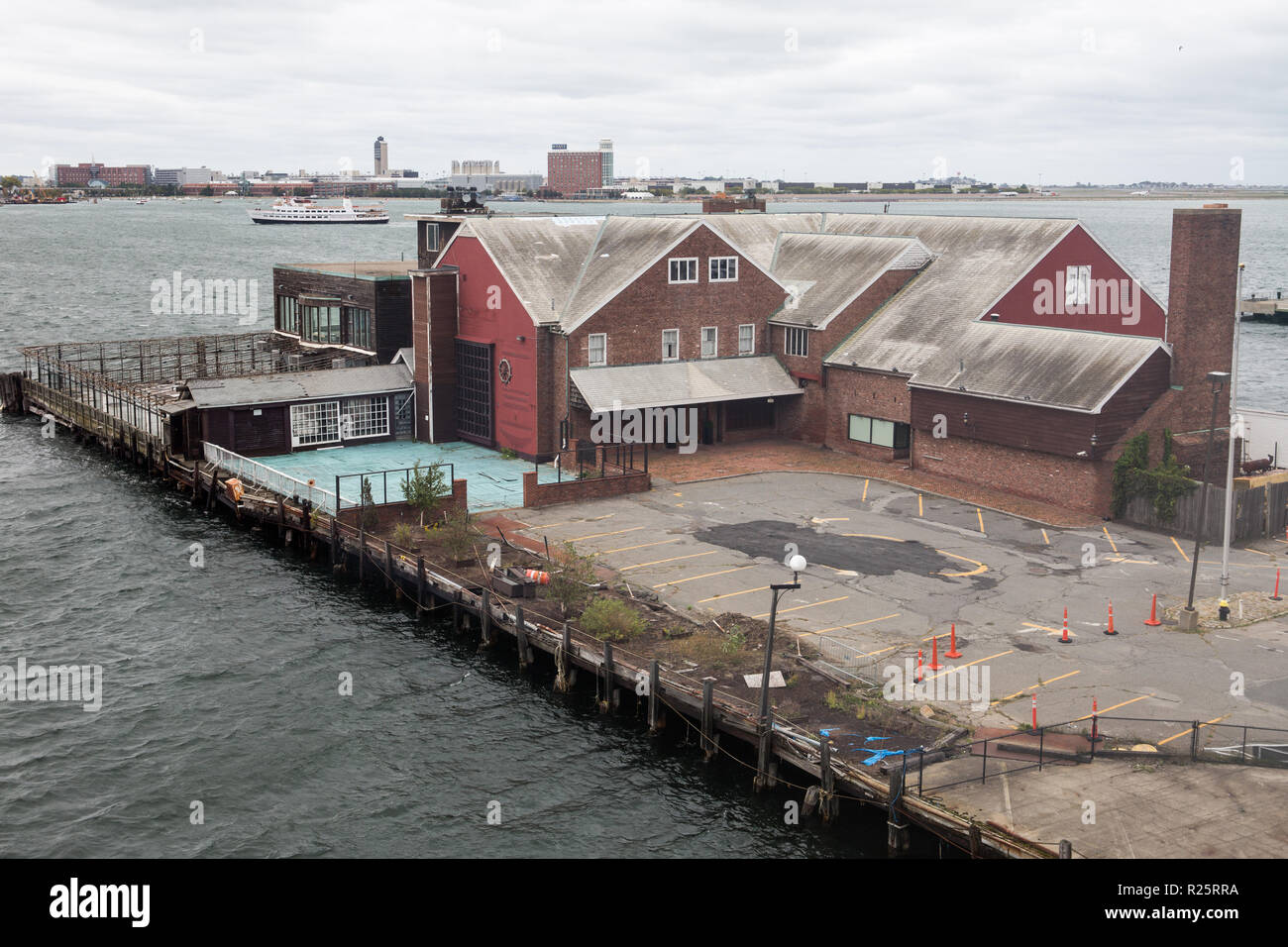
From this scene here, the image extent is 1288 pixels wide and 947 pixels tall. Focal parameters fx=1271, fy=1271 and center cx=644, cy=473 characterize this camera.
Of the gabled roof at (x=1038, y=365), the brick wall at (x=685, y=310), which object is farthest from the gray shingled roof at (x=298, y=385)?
the gabled roof at (x=1038, y=365)

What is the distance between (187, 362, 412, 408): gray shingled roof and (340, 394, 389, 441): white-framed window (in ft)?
1.97

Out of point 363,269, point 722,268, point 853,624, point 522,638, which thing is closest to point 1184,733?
point 853,624

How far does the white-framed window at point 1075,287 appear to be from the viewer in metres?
61.9

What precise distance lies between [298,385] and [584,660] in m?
29.8

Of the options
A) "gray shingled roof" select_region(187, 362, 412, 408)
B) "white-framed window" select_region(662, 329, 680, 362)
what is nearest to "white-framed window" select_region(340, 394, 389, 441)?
"gray shingled roof" select_region(187, 362, 412, 408)

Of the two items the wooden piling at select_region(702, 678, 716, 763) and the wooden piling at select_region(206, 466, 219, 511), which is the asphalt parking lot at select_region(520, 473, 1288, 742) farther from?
the wooden piling at select_region(206, 466, 219, 511)

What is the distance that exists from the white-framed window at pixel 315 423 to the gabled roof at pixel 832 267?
22398mm

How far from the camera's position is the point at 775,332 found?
6512 cm

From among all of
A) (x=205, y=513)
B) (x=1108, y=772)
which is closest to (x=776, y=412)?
(x=205, y=513)

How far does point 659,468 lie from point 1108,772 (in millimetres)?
31862

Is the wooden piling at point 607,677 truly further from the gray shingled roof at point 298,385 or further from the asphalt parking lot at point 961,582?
the gray shingled roof at point 298,385

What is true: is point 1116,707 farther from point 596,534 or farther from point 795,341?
point 795,341

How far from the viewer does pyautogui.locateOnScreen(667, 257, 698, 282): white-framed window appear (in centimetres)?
6162

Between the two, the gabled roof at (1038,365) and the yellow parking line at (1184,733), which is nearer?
the yellow parking line at (1184,733)
